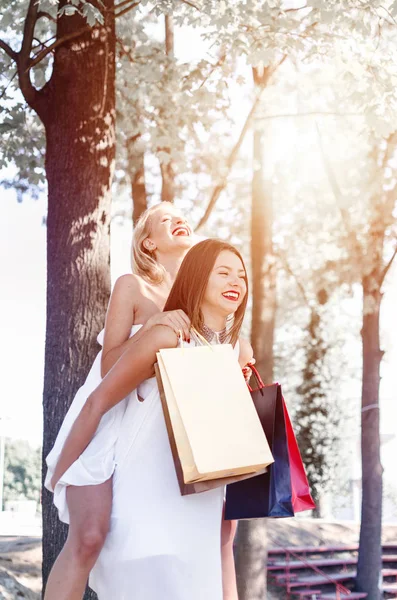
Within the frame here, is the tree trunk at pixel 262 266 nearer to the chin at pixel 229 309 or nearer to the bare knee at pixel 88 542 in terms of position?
the chin at pixel 229 309

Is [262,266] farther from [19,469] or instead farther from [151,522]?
[19,469]

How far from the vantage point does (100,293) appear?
559 centimetres

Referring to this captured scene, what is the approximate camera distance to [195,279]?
305 cm

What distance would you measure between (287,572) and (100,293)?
7.62 m

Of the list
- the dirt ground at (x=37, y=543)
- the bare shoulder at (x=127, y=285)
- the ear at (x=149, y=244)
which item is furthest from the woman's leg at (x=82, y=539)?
the dirt ground at (x=37, y=543)

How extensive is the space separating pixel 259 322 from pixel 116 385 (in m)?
6.78

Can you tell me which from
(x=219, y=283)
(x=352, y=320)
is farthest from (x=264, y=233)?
(x=352, y=320)

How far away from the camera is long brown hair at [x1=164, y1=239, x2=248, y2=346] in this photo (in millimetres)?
3021

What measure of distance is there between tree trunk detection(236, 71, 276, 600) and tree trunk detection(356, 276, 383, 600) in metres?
2.66

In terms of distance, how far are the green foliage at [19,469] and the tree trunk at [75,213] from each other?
58078 millimetres

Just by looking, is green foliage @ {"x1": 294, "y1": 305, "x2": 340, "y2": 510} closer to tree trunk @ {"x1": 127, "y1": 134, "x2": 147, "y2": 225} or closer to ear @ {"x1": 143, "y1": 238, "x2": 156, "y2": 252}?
tree trunk @ {"x1": 127, "y1": 134, "x2": 147, "y2": 225}

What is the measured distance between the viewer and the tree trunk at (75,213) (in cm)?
543

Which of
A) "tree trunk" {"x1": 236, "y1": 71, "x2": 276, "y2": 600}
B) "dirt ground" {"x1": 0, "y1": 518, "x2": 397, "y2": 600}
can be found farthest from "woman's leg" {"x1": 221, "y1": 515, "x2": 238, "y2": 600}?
"tree trunk" {"x1": 236, "y1": 71, "x2": 276, "y2": 600}

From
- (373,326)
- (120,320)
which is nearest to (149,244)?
(120,320)
